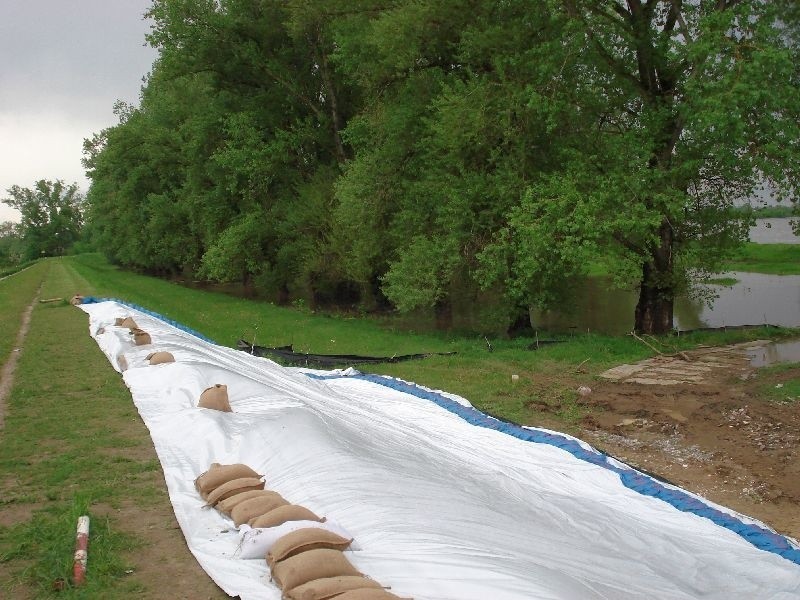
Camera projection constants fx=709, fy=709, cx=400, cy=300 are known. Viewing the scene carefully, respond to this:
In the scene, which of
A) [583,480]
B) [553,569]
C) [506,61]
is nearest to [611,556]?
[553,569]

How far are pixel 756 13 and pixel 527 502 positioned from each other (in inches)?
477

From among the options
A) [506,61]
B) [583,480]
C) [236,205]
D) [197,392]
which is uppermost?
[506,61]

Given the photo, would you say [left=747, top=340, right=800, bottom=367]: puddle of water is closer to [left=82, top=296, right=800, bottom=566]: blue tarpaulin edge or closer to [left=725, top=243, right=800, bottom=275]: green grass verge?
[left=82, top=296, right=800, bottom=566]: blue tarpaulin edge

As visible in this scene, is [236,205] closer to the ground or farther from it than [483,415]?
farther from it

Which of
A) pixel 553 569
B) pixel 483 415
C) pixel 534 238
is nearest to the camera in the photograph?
pixel 553 569

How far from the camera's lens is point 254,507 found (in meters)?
5.31

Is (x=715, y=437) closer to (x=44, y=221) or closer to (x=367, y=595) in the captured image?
(x=367, y=595)

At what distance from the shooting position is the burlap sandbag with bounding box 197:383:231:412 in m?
8.17

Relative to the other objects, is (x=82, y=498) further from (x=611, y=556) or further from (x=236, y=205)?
(x=236, y=205)

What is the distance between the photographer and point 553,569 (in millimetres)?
4504

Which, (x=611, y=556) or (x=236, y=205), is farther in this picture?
(x=236, y=205)

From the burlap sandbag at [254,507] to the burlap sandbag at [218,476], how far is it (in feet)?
1.86

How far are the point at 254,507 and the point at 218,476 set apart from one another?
0.76 meters

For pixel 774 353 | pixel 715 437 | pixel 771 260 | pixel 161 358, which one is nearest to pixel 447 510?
pixel 715 437
